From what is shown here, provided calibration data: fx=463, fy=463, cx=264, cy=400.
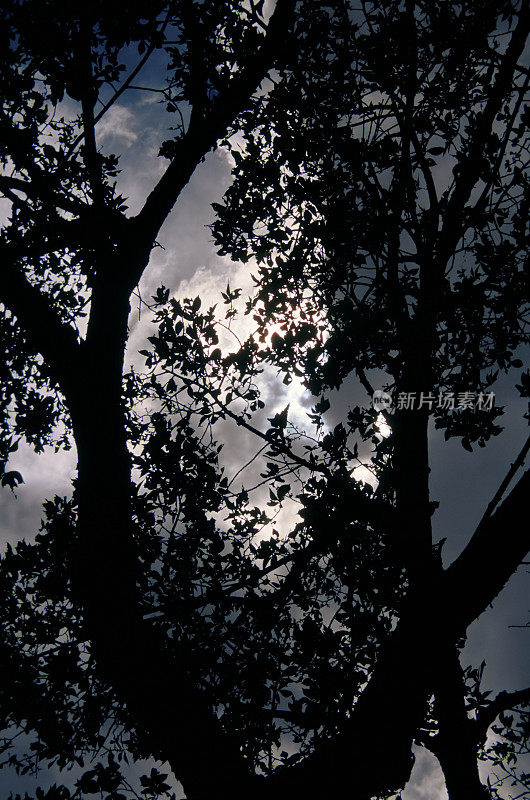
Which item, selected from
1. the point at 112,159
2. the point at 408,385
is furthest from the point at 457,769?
the point at 112,159

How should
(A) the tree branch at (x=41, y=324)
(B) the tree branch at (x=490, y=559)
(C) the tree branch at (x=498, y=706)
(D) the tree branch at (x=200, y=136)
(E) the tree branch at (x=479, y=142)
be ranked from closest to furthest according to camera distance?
(B) the tree branch at (x=490, y=559)
(C) the tree branch at (x=498, y=706)
(A) the tree branch at (x=41, y=324)
(D) the tree branch at (x=200, y=136)
(E) the tree branch at (x=479, y=142)

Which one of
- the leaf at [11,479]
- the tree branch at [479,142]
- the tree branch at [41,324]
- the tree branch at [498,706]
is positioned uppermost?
the tree branch at [479,142]

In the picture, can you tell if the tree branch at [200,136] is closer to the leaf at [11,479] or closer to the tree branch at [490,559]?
the leaf at [11,479]

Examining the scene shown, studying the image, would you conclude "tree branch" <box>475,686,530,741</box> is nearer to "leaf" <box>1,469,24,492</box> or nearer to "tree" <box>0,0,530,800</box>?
"tree" <box>0,0,530,800</box>

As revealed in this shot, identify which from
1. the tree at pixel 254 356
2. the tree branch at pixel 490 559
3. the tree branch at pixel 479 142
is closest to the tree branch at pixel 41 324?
the tree at pixel 254 356

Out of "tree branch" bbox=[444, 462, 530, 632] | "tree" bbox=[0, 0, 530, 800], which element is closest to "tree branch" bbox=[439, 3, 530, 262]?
"tree" bbox=[0, 0, 530, 800]

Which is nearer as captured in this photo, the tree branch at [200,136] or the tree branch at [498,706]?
the tree branch at [498,706]

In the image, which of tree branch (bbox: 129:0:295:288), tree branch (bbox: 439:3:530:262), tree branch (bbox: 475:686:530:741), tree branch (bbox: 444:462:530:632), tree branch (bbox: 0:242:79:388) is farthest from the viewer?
tree branch (bbox: 439:3:530:262)

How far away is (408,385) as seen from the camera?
5.75 meters

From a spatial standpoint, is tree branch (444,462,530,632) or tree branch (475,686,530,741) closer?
tree branch (444,462,530,632)

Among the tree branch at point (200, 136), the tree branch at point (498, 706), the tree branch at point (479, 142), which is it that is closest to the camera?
the tree branch at point (498, 706)

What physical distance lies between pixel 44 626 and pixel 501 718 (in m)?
6.90

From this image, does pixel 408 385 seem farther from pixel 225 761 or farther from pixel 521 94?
pixel 225 761

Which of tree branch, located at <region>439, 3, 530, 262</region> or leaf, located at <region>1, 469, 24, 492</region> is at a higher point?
tree branch, located at <region>439, 3, 530, 262</region>
